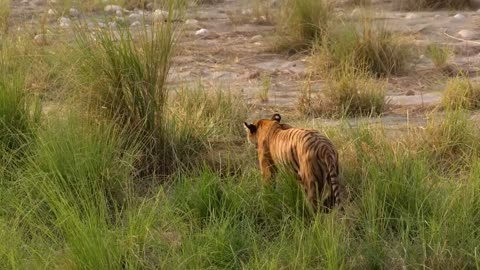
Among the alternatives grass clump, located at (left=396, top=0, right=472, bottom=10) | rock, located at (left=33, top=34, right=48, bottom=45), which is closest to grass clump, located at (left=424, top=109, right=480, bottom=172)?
rock, located at (left=33, top=34, right=48, bottom=45)

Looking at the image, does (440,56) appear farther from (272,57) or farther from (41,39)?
(41,39)

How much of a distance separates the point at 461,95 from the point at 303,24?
2.40 meters

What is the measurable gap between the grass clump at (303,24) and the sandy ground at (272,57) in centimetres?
15

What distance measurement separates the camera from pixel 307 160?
384cm

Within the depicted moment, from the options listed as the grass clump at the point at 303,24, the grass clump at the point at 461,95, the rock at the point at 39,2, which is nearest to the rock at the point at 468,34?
the grass clump at the point at 303,24

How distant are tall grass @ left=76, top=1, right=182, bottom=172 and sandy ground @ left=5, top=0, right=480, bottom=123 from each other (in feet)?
3.49

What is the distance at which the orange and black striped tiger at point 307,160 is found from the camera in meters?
3.80

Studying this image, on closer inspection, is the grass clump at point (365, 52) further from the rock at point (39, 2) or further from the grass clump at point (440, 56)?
the rock at point (39, 2)

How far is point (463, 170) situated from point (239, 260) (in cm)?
137

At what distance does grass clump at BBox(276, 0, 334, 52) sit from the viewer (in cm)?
776

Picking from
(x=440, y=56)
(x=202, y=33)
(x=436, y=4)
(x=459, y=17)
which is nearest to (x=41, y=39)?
(x=202, y=33)

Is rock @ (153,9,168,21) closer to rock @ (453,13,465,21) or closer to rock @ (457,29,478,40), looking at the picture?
rock @ (457,29,478,40)

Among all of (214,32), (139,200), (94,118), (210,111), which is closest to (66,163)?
(139,200)

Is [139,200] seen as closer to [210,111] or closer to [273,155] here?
[273,155]
